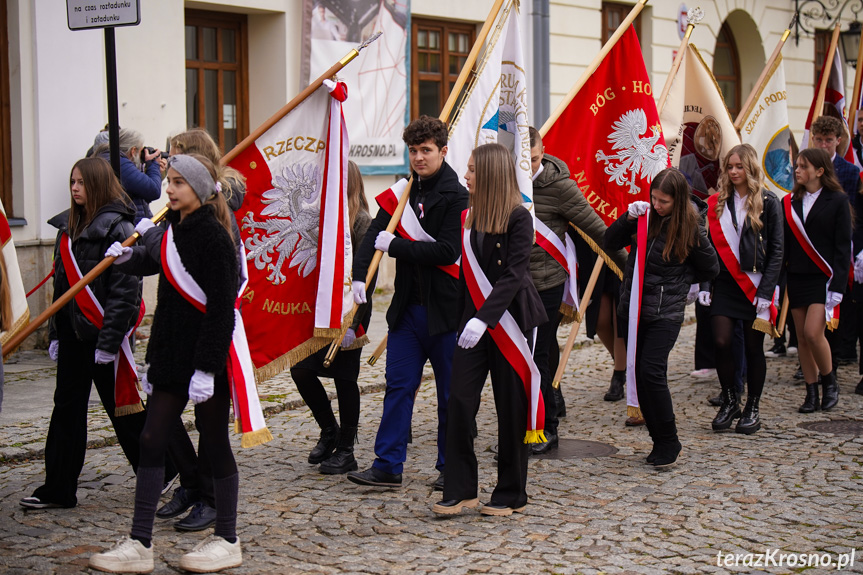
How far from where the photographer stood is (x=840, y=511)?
547cm

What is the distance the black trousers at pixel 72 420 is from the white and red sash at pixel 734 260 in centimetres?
393

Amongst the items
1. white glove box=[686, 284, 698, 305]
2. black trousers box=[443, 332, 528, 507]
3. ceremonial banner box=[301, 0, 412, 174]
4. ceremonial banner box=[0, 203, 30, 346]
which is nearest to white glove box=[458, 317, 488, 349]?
black trousers box=[443, 332, 528, 507]

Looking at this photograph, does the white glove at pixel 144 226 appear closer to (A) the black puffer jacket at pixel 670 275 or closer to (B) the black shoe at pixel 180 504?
(B) the black shoe at pixel 180 504

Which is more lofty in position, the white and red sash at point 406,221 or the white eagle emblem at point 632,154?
the white eagle emblem at point 632,154

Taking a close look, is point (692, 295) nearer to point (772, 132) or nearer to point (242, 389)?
point (772, 132)

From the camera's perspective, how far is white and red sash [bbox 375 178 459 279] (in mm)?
5906

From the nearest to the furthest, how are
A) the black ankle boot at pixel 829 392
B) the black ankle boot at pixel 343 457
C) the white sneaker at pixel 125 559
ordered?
the white sneaker at pixel 125 559 → the black ankle boot at pixel 343 457 → the black ankle boot at pixel 829 392

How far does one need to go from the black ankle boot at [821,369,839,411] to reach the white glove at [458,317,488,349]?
12.5 ft

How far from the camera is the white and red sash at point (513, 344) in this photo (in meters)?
5.40

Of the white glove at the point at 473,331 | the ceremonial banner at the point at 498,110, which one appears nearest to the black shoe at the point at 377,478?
the white glove at the point at 473,331

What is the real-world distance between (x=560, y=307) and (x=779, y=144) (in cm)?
352

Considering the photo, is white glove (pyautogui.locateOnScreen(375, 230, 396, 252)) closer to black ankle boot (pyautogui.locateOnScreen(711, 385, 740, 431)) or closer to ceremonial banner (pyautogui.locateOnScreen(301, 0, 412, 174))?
black ankle boot (pyautogui.locateOnScreen(711, 385, 740, 431))

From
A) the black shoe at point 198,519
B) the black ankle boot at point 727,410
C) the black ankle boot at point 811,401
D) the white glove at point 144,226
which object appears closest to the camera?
the white glove at point 144,226

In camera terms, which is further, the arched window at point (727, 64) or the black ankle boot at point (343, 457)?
the arched window at point (727, 64)
